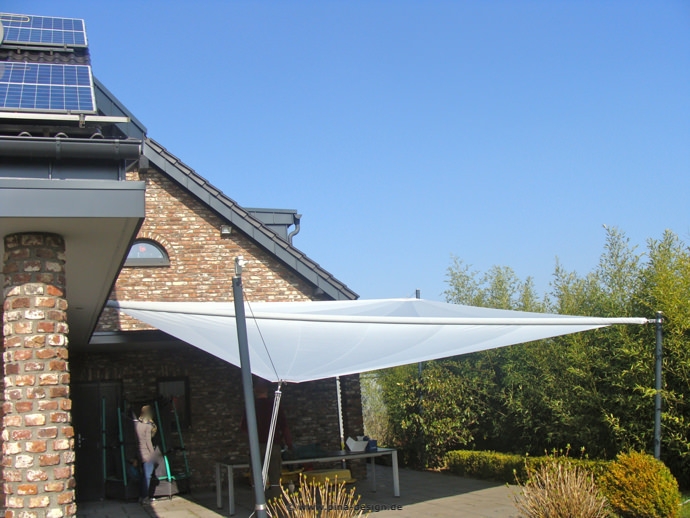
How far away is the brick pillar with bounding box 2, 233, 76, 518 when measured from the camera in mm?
4082

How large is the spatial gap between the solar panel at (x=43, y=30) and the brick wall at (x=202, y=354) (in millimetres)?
3679

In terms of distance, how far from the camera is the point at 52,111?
4391mm

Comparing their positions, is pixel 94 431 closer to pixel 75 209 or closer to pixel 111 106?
pixel 111 106

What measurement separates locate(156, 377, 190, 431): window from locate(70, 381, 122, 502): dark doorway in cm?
64

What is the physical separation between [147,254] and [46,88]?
6.47 meters

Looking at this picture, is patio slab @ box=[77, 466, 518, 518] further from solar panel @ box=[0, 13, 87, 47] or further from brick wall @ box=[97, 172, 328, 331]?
solar panel @ box=[0, 13, 87, 47]

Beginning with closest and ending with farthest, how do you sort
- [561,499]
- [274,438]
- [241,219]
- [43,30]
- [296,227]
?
[561,499] < [43,30] < [274,438] < [241,219] < [296,227]

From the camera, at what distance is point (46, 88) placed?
16.0 ft

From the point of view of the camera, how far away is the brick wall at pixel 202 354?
10633 mm

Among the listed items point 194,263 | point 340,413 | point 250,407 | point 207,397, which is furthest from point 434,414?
point 250,407

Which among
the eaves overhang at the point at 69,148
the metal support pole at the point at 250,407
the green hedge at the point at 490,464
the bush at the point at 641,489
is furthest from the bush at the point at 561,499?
the eaves overhang at the point at 69,148

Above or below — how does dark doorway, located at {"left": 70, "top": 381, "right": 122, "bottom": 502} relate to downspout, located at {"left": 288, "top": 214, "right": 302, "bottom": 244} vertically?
below

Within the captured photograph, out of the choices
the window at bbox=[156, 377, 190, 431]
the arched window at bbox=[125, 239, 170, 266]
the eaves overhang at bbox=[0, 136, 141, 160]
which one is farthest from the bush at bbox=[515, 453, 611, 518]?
the arched window at bbox=[125, 239, 170, 266]

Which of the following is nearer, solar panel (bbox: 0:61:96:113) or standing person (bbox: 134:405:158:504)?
A: solar panel (bbox: 0:61:96:113)
